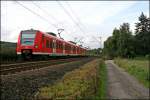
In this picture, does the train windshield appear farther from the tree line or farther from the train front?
the tree line

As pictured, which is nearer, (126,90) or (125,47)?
(126,90)

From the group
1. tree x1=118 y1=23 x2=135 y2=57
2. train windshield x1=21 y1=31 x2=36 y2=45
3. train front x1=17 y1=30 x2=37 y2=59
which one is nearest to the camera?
train front x1=17 y1=30 x2=37 y2=59

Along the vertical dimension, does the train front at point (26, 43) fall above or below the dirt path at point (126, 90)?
above

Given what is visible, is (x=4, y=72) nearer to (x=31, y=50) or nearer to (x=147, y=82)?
(x=147, y=82)

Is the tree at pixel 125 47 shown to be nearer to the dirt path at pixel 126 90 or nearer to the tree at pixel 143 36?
the tree at pixel 143 36

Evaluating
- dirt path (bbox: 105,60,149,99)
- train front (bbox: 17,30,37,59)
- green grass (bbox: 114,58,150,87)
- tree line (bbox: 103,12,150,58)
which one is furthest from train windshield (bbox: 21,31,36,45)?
tree line (bbox: 103,12,150,58)

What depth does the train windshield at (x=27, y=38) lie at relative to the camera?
3348 centimetres

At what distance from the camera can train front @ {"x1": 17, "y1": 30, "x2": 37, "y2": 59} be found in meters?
33.2

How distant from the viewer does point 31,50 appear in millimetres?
33094

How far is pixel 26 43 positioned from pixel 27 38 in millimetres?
539

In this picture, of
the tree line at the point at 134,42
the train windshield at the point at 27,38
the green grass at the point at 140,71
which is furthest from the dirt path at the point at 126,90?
the tree line at the point at 134,42

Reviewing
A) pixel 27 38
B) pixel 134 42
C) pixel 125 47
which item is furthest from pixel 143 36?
pixel 27 38

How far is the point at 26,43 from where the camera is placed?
3356 centimetres

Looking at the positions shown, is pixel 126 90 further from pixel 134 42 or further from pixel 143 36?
pixel 143 36
